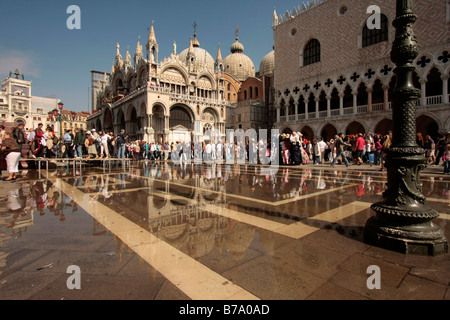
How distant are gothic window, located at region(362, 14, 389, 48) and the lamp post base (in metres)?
29.8

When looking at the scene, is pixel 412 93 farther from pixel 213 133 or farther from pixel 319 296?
pixel 213 133

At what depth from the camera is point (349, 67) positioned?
88.7ft

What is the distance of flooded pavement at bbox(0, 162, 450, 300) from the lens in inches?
74.9

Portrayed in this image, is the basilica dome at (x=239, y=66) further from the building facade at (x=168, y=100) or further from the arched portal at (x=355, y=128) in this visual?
the arched portal at (x=355, y=128)

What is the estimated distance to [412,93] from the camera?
2912mm

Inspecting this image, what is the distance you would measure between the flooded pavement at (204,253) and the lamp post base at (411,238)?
0.10 metres

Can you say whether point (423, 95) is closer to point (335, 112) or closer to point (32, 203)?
point (335, 112)

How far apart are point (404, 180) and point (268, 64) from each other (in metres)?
51.8

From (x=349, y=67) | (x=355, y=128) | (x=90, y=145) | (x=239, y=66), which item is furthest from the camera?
(x=239, y=66)

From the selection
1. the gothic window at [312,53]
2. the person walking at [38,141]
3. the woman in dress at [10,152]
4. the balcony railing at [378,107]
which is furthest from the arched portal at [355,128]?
the woman in dress at [10,152]

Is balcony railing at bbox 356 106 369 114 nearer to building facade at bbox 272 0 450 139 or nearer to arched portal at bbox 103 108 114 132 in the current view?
building facade at bbox 272 0 450 139

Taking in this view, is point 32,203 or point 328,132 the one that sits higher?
point 328,132

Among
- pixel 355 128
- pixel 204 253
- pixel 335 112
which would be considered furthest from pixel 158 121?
pixel 204 253
